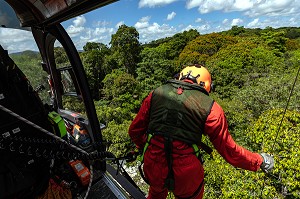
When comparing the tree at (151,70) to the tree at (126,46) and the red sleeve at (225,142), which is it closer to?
the tree at (126,46)

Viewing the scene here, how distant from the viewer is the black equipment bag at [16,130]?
86.4 inches

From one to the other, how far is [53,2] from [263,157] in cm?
272

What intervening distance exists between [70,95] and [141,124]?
172cm

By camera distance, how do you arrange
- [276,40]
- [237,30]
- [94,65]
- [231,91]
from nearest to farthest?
[231,91]
[94,65]
[276,40]
[237,30]

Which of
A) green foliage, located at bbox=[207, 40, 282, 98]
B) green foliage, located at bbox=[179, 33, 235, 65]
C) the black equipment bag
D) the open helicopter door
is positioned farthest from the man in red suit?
green foliage, located at bbox=[179, 33, 235, 65]

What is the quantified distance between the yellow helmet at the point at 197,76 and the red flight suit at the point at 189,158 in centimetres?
31

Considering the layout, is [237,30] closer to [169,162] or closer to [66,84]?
[66,84]

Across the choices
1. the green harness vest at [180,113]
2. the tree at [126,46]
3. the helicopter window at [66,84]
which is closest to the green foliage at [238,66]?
the tree at [126,46]

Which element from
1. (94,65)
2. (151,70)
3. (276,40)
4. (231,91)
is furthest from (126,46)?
(276,40)

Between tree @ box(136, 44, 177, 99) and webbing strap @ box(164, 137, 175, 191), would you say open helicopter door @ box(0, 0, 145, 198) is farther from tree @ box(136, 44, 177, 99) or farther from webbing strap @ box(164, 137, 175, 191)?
tree @ box(136, 44, 177, 99)

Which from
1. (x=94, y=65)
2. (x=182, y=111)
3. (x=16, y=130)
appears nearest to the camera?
(x=16, y=130)

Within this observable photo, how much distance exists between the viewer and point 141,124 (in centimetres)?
313

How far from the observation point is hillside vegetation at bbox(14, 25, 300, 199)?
7.36 m

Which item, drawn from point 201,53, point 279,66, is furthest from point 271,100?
point 201,53
